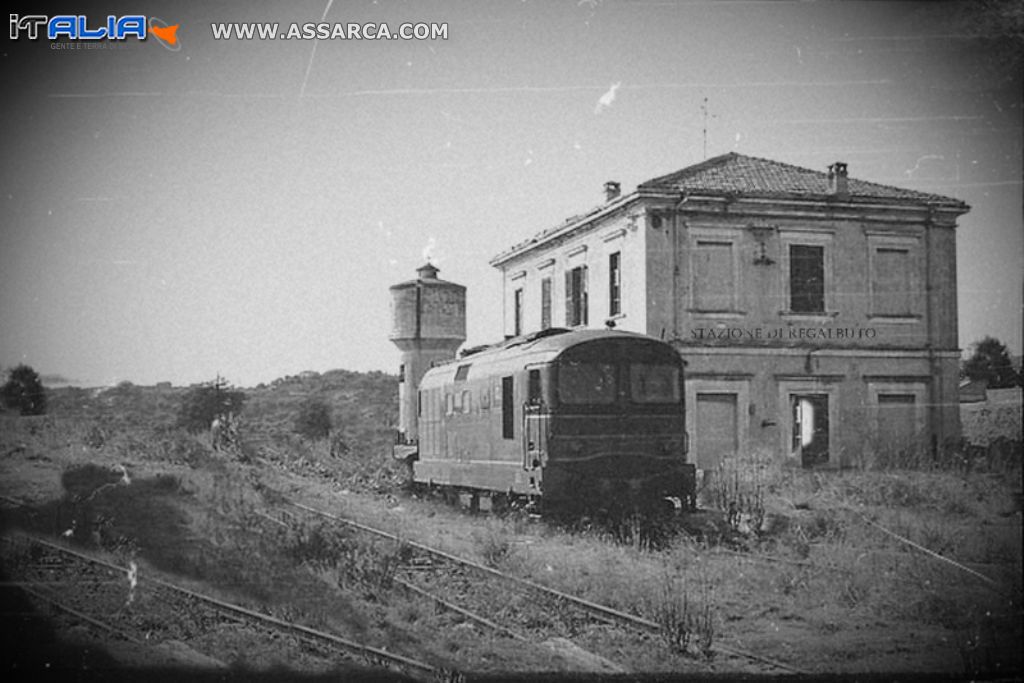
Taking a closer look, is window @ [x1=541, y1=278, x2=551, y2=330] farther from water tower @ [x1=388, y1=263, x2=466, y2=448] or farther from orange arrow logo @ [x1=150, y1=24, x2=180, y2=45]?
orange arrow logo @ [x1=150, y1=24, x2=180, y2=45]

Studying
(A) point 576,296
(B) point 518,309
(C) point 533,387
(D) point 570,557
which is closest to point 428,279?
(C) point 533,387

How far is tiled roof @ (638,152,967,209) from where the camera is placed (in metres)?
14.8

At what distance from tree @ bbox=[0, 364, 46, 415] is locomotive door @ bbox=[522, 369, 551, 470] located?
531 cm

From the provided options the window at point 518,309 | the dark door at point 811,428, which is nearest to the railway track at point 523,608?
the dark door at point 811,428

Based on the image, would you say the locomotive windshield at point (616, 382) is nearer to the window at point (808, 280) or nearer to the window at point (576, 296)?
the window at point (808, 280)

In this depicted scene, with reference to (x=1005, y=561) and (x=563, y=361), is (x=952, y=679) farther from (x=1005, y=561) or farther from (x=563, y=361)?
(x=563, y=361)

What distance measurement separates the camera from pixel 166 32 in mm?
7262

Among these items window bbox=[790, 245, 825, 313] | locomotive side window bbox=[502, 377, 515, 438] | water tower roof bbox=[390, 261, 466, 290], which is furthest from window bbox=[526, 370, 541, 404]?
window bbox=[790, 245, 825, 313]

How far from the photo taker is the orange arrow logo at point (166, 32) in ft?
23.7

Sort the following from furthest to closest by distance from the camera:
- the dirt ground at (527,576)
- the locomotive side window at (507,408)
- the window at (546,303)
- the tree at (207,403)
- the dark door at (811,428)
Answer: the window at (546,303) < the dark door at (811,428) < the locomotive side window at (507,408) < the tree at (207,403) < the dirt ground at (527,576)

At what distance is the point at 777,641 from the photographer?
24.5 feet

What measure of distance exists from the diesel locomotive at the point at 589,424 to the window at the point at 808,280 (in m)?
3.54

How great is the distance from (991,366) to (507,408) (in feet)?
23.1

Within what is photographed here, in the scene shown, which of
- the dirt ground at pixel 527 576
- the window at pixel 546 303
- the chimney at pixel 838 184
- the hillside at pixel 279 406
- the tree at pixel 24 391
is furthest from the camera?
the window at pixel 546 303
